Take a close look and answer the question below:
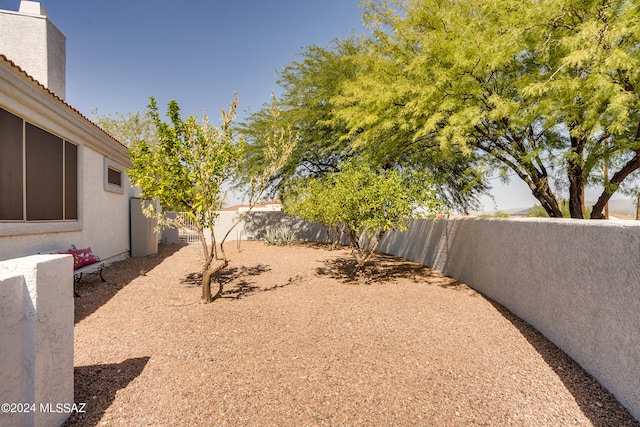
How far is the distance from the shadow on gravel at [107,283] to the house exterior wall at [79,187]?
0.65 meters

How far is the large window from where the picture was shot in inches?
218

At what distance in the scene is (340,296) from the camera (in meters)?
6.90

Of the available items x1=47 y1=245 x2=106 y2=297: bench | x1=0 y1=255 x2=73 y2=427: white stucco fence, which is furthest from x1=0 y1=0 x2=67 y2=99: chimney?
x1=0 y1=255 x2=73 y2=427: white stucco fence

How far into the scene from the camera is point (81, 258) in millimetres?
7086

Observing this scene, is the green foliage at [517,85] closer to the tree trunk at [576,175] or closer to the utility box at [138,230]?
the tree trunk at [576,175]

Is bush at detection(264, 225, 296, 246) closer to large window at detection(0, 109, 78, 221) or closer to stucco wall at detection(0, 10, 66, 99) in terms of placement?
large window at detection(0, 109, 78, 221)

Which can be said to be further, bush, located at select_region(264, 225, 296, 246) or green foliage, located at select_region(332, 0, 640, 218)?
bush, located at select_region(264, 225, 296, 246)

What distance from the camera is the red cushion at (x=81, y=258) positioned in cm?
684

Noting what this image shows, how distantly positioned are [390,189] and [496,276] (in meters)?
2.90

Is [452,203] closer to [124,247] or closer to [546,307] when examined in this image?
[546,307]

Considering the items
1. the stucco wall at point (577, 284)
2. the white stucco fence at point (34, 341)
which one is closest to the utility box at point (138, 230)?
the white stucco fence at point (34, 341)

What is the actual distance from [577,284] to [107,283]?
942cm

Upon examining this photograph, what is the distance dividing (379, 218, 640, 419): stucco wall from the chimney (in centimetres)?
1332

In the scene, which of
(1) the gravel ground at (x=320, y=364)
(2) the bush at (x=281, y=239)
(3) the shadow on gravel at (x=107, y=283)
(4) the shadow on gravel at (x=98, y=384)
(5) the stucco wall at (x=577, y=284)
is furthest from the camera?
(2) the bush at (x=281, y=239)
